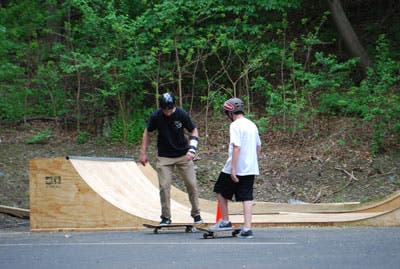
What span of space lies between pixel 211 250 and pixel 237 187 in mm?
1685

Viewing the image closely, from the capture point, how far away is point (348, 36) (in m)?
22.3

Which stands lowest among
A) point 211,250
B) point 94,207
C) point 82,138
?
point 211,250

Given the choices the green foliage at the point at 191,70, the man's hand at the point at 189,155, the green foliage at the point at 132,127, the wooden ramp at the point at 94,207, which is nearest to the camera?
the man's hand at the point at 189,155

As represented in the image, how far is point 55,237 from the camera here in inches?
441

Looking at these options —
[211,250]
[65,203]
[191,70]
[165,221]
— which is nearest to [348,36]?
[191,70]

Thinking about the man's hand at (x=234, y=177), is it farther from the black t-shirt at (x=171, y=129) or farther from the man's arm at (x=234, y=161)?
the black t-shirt at (x=171, y=129)

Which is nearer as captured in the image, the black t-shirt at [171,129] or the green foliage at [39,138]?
the black t-shirt at [171,129]

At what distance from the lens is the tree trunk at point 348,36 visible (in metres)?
22.2

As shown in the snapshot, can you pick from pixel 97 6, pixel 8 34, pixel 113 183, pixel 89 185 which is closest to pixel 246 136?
pixel 89 185

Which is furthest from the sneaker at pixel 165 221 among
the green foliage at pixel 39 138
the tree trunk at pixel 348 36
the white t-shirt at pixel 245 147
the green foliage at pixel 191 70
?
the tree trunk at pixel 348 36

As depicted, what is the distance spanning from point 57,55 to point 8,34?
2217 mm

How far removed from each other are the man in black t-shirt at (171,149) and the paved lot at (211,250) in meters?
0.48

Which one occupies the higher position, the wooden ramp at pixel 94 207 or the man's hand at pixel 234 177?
the man's hand at pixel 234 177

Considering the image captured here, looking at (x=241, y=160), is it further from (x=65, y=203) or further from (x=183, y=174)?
(x=65, y=203)
